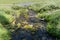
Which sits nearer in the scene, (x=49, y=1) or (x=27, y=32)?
(x=27, y=32)

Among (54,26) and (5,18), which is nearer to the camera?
(54,26)

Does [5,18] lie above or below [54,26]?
above

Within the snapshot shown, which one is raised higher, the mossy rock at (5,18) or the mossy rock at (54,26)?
the mossy rock at (5,18)

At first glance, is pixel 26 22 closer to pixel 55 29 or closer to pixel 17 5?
pixel 55 29

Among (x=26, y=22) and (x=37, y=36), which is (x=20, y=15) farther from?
(x=37, y=36)

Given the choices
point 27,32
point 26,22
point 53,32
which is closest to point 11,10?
point 26,22

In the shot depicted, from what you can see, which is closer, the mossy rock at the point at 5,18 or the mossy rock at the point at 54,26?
the mossy rock at the point at 54,26

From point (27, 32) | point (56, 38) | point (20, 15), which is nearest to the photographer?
point (56, 38)

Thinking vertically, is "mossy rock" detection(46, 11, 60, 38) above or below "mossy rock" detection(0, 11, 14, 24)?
below

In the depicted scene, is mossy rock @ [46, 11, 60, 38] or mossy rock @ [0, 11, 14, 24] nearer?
mossy rock @ [46, 11, 60, 38]

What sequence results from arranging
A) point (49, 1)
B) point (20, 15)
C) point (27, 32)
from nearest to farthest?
point (27, 32), point (20, 15), point (49, 1)
